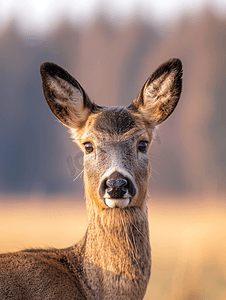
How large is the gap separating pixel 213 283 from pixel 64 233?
6.17 m

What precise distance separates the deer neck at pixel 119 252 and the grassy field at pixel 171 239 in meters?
1.03

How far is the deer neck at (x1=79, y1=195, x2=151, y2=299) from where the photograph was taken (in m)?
4.13

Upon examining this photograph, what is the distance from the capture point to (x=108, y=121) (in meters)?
4.59

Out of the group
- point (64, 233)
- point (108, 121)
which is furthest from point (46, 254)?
point (64, 233)

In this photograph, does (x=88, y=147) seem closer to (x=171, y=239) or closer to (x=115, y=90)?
(x=171, y=239)

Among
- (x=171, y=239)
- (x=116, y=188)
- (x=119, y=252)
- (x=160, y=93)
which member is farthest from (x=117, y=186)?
(x=171, y=239)

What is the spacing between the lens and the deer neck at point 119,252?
4.13 m

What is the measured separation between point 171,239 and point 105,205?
30.4 ft

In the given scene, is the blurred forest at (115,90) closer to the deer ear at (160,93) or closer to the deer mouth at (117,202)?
the deer ear at (160,93)

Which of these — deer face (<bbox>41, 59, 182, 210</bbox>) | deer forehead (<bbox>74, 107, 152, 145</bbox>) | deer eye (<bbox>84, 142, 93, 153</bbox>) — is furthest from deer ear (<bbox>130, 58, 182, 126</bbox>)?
deer eye (<bbox>84, 142, 93, 153</bbox>)

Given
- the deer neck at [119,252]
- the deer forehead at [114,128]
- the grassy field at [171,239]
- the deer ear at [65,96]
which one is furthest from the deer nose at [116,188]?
the grassy field at [171,239]

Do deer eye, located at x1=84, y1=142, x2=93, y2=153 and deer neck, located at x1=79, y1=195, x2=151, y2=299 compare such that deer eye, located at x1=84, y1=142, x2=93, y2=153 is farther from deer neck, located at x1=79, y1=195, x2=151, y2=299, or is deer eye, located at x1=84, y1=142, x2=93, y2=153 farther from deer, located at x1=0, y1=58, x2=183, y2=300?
deer neck, located at x1=79, y1=195, x2=151, y2=299

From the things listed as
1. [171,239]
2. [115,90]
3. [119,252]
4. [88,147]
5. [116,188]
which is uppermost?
[115,90]

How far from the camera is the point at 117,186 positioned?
150 inches
